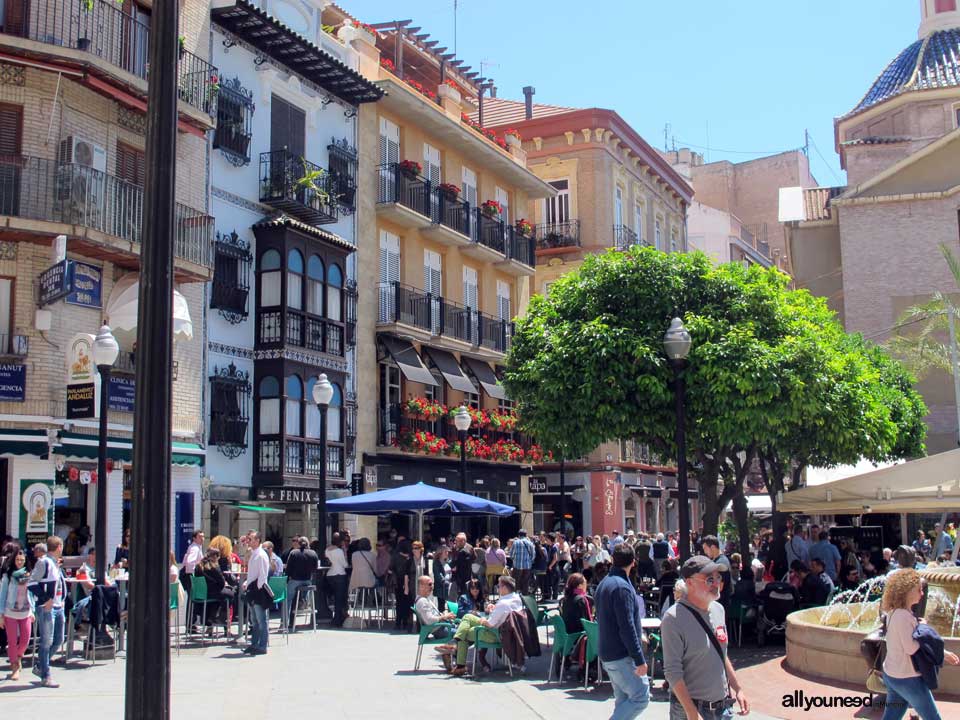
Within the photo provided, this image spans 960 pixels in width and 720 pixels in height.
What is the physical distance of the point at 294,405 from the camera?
26.2 meters

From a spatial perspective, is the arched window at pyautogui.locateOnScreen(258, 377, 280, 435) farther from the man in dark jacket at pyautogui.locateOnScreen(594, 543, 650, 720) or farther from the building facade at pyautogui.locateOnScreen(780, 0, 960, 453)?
the building facade at pyautogui.locateOnScreen(780, 0, 960, 453)

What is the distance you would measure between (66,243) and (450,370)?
15198mm

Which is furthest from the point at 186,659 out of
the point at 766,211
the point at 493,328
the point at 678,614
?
the point at 766,211

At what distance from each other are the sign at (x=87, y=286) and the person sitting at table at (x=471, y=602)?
8.70 meters

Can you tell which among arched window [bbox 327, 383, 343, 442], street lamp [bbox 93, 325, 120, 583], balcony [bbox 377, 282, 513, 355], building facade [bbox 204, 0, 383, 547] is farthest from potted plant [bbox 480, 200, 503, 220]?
street lamp [bbox 93, 325, 120, 583]

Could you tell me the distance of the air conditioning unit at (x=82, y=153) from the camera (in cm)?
2047

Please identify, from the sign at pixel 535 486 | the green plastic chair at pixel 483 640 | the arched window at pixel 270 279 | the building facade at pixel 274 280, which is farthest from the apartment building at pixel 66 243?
the sign at pixel 535 486

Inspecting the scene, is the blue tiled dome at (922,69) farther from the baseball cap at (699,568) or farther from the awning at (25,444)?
the baseball cap at (699,568)

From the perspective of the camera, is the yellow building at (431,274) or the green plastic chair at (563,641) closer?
the green plastic chair at (563,641)

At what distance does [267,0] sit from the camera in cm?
2731

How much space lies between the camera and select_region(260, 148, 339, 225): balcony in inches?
1040

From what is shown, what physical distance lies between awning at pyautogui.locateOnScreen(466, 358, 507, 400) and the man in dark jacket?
26852 millimetres

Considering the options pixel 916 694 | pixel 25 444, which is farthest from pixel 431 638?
pixel 25 444

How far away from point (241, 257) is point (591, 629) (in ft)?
50.3
